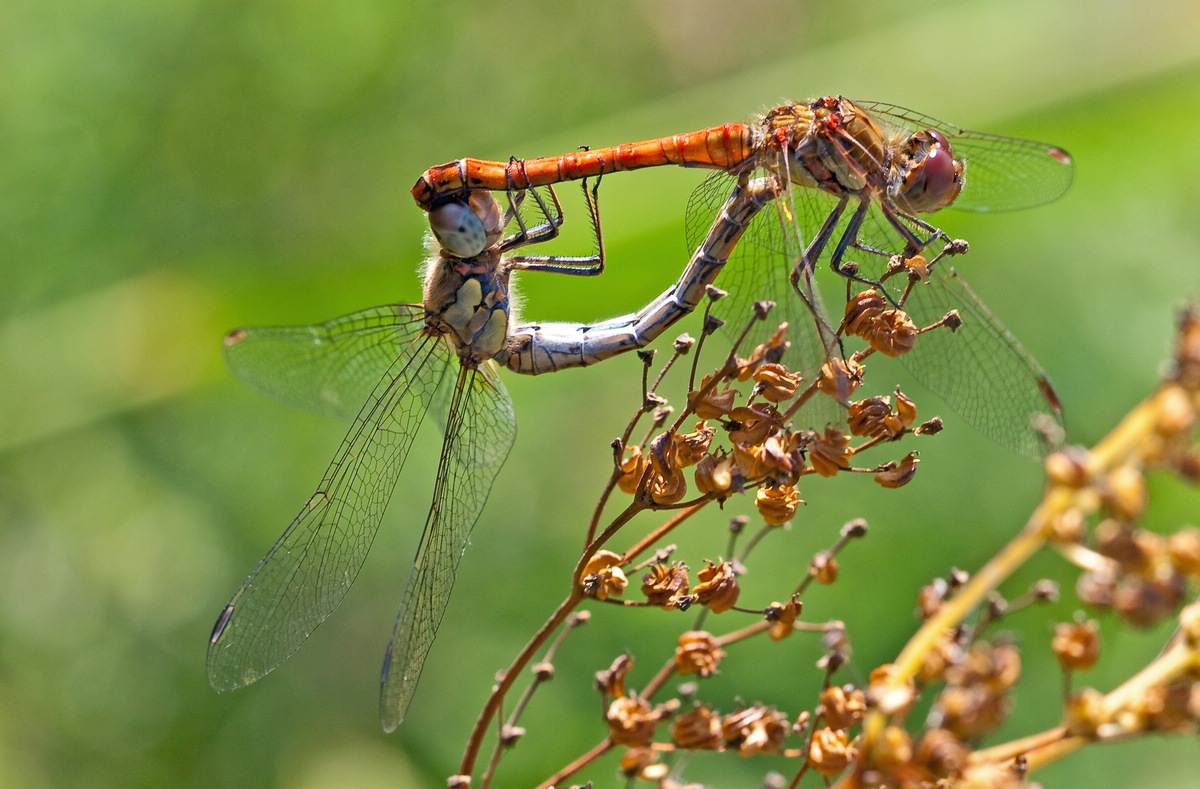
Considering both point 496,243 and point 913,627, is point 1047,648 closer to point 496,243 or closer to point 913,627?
point 913,627

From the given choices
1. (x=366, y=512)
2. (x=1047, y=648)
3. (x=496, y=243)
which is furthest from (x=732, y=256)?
(x=1047, y=648)

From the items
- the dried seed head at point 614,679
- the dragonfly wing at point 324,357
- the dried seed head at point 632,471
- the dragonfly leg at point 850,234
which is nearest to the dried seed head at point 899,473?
the dried seed head at point 632,471

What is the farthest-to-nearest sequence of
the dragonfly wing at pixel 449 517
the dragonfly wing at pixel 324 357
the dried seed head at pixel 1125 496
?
the dragonfly wing at pixel 324 357
the dragonfly wing at pixel 449 517
the dried seed head at pixel 1125 496

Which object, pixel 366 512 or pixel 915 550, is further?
pixel 915 550

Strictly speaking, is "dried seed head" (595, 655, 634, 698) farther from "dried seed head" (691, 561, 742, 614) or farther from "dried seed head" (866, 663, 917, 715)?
"dried seed head" (866, 663, 917, 715)

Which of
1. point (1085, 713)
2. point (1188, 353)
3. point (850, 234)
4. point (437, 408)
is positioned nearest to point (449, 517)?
point (437, 408)

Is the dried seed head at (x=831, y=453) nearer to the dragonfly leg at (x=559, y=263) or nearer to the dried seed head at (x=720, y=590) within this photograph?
the dried seed head at (x=720, y=590)
